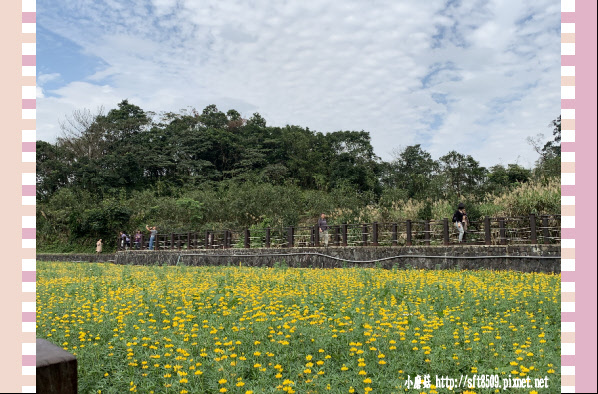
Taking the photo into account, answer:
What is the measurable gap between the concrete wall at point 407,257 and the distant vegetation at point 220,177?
337 centimetres

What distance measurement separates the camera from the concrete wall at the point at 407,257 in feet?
40.8

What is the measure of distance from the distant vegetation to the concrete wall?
3375 millimetres

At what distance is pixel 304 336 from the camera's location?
560 cm

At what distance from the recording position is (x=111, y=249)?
36.7 metres

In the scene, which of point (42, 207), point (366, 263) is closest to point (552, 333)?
point (366, 263)

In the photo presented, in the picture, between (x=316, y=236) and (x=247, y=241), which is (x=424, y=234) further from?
(x=247, y=241)

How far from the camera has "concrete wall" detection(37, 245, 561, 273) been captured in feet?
40.8

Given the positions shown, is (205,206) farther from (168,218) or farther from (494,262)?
(494,262)

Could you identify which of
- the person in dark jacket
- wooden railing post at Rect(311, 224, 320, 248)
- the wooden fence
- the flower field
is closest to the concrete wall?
wooden railing post at Rect(311, 224, 320, 248)

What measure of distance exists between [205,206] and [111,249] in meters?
7.96

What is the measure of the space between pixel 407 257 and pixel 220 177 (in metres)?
39.9

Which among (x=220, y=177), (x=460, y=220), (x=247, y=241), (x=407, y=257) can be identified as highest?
(x=220, y=177)

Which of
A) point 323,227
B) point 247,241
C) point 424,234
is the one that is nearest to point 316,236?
point 323,227

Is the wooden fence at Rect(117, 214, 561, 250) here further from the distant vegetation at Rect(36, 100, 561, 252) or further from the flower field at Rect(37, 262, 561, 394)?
the flower field at Rect(37, 262, 561, 394)
